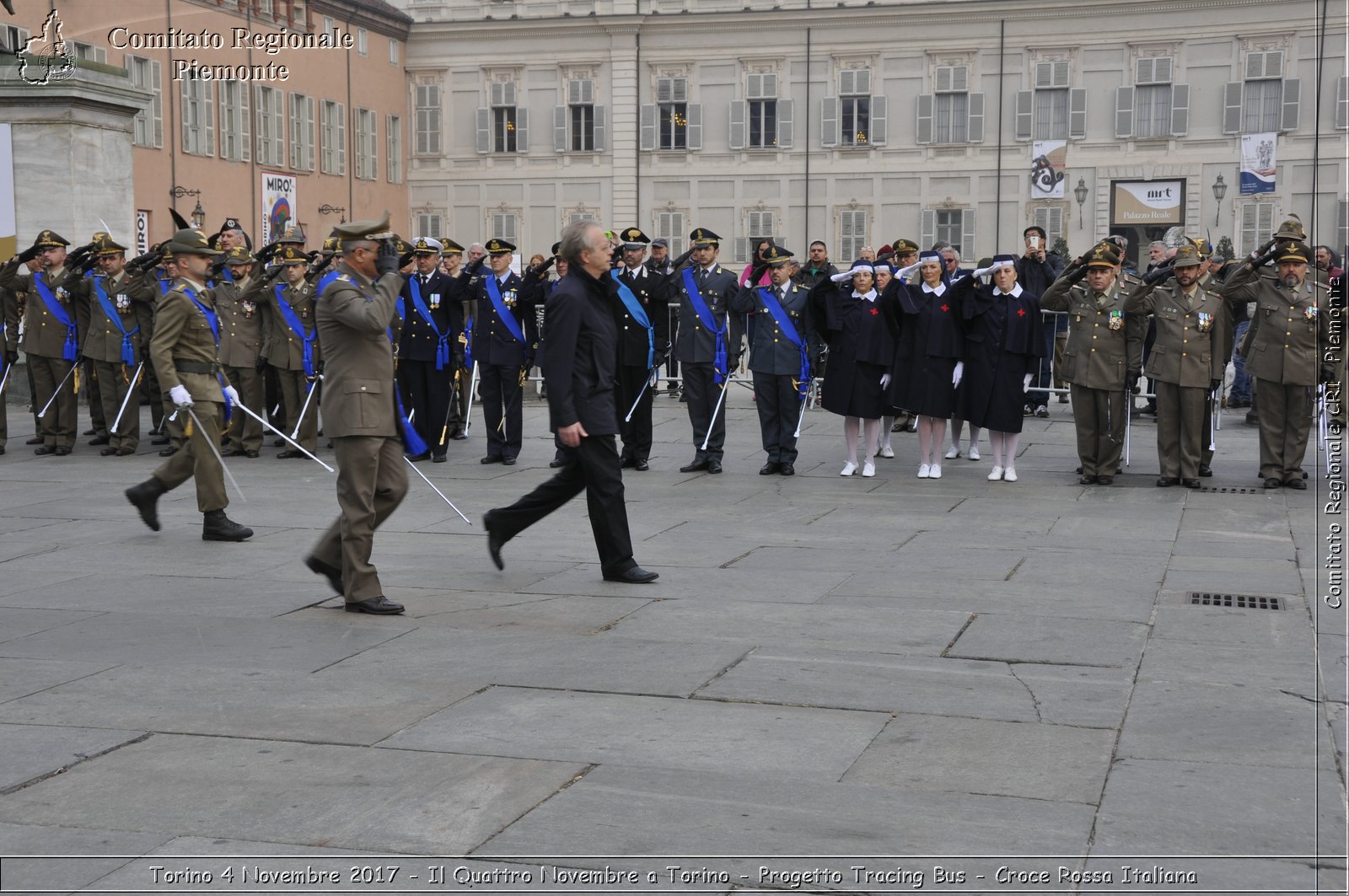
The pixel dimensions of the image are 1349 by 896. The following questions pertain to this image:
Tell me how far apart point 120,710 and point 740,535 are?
4.93 meters

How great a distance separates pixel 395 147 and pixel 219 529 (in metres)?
38.9

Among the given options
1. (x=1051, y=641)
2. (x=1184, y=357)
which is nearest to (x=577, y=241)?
(x=1051, y=641)

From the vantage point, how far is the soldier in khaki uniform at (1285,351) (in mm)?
11938

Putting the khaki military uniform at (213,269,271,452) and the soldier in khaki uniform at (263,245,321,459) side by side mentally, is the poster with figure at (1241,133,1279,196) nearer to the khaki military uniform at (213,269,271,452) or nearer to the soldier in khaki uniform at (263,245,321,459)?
the soldier in khaki uniform at (263,245,321,459)

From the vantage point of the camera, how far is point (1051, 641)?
22.7 feet

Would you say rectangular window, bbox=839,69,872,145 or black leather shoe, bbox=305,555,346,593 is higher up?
rectangular window, bbox=839,69,872,145

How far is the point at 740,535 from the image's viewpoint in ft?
32.8

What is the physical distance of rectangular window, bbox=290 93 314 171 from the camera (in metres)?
40.7

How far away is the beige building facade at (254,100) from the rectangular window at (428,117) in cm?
48

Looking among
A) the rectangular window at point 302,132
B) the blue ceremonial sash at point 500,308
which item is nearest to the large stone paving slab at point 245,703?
the blue ceremonial sash at point 500,308

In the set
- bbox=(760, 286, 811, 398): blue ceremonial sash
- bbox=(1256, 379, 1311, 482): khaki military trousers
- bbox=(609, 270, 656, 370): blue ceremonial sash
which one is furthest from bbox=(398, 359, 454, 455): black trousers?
bbox=(1256, 379, 1311, 482): khaki military trousers

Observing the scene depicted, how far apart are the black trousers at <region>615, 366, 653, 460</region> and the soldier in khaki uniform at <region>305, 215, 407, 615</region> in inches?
222

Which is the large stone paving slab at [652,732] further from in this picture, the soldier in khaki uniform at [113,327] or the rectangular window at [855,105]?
the rectangular window at [855,105]

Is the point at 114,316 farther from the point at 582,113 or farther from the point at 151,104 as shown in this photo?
the point at 582,113
